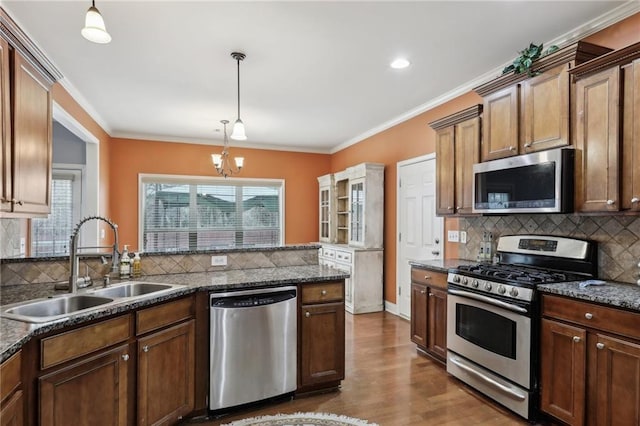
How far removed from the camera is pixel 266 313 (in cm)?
247

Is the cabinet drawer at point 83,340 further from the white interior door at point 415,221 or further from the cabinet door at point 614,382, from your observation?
the white interior door at point 415,221

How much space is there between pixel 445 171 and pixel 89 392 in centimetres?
333

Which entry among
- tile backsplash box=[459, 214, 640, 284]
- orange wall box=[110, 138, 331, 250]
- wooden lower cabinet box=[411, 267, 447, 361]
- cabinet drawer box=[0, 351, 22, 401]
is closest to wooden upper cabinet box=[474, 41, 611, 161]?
tile backsplash box=[459, 214, 640, 284]

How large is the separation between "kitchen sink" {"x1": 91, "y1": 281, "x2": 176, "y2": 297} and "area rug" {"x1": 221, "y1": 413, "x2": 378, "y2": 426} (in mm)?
987

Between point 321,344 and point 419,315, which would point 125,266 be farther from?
point 419,315

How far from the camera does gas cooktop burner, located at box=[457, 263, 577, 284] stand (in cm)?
243

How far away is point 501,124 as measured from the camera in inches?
117

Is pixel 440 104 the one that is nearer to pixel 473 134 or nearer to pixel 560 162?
pixel 473 134

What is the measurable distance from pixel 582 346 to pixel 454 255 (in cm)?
185

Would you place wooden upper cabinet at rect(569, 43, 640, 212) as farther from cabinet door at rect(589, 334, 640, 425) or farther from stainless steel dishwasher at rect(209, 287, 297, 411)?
stainless steel dishwasher at rect(209, 287, 297, 411)

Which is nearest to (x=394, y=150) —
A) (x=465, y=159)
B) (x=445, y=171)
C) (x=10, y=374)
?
(x=445, y=171)

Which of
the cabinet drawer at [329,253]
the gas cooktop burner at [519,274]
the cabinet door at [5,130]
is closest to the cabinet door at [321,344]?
the gas cooktop burner at [519,274]

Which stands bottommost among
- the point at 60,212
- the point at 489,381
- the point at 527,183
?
the point at 489,381

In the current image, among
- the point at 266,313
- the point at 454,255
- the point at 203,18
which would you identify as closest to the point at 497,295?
the point at 454,255
